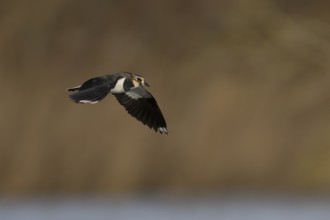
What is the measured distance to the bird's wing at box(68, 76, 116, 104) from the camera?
4309mm

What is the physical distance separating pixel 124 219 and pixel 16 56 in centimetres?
255

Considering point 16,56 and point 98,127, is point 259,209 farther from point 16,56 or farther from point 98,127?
point 16,56

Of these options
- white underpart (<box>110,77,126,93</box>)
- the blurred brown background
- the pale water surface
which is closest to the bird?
white underpart (<box>110,77,126,93</box>)

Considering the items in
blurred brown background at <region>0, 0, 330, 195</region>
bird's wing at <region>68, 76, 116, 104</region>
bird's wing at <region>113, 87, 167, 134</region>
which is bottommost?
bird's wing at <region>68, 76, 116, 104</region>

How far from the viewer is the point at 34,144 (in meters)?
9.43

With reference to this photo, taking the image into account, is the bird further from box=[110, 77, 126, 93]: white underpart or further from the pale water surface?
the pale water surface

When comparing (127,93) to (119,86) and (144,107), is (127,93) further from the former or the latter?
(119,86)

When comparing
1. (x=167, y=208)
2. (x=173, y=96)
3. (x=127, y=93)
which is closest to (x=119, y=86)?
(x=127, y=93)

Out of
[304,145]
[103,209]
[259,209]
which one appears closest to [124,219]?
[103,209]

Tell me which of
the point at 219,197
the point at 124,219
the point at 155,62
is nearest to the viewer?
the point at 124,219

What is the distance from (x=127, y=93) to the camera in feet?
16.6

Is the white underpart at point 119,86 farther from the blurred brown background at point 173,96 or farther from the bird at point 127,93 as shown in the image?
the blurred brown background at point 173,96

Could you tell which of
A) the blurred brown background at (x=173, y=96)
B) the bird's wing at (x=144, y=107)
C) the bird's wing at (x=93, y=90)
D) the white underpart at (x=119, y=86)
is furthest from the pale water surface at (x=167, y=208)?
the bird's wing at (x=93, y=90)

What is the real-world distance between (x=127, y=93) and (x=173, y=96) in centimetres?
434
